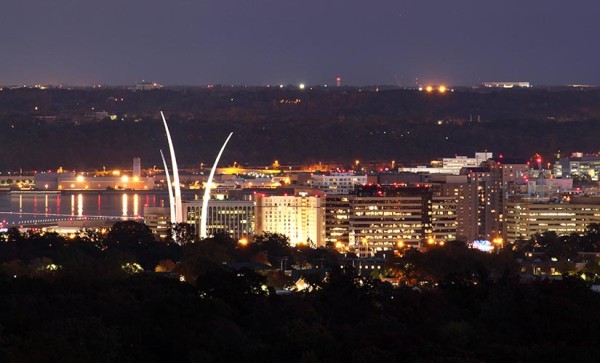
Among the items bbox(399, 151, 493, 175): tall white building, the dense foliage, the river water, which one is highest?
bbox(399, 151, 493, 175): tall white building

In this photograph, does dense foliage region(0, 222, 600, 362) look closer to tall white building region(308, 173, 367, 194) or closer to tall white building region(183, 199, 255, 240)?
tall white building region(183, 199, 255, 240)

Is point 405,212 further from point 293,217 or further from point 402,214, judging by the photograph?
point 293,217

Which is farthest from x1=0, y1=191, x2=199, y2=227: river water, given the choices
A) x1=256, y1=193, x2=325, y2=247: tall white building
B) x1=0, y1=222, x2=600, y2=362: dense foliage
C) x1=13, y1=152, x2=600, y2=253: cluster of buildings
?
x1=0, y1=222, x2=600, y2=362: dense foliage

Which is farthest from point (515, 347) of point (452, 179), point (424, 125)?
point (424, 125)

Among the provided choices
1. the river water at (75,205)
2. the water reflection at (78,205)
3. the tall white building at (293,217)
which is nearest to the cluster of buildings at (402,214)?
the tall white building at (293,217)

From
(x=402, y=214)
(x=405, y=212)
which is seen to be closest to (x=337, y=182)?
(x=405, y=212)

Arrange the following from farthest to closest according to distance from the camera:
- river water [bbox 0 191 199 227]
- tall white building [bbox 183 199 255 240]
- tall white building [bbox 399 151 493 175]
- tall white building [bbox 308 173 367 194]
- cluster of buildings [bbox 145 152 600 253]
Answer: tall white building [bbox 399 151 493 175] → river water [bbox 0 191 199 227] → tall white building [bbox 308 173 367 194] → tall white building [bbox 183 199 255 240] → cluster of buildings [bbox 145 152 600 253]
